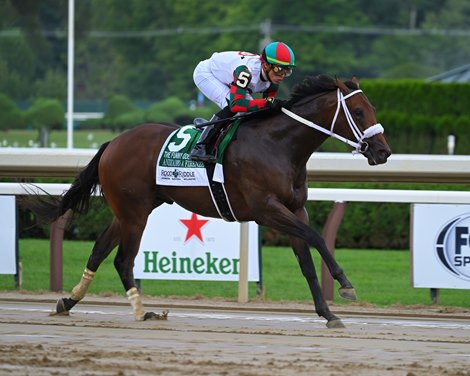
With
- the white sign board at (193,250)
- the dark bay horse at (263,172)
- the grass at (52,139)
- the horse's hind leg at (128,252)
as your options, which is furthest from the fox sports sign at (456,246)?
the grass at (52,139)

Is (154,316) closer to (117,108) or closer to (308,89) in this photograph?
(308,89)

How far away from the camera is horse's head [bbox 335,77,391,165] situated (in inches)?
303

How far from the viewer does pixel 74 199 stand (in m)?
8.83

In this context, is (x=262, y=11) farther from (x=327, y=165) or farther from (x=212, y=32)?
(x=327, y=165)

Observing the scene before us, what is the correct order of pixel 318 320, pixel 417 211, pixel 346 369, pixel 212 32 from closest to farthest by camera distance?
pixel 346 369 < pixel 318 320 < pixel 417 211 < pixel 212 32

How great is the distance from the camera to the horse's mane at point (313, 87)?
797cm

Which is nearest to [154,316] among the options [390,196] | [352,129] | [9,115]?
[352,129]

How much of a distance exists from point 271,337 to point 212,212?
139 cm

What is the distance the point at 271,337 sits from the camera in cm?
720

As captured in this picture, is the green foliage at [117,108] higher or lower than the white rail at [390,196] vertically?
higher

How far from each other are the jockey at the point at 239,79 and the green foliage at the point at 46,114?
50.4ft

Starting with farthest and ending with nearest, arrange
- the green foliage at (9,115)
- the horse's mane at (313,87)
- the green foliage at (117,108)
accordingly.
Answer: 1. the green foliage at (117,108)
2. the green foliage at (9,115)
3. the horse's mane at (313,87)

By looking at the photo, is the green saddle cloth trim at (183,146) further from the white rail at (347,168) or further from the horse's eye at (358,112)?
the white rail at (347,168)

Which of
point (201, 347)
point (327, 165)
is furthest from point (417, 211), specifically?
point (201, 347)
